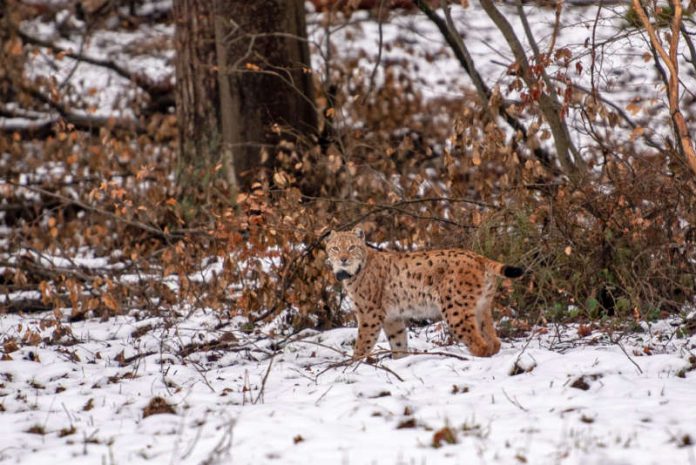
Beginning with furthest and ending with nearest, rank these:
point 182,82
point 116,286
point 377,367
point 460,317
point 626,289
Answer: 1. point 182,82
2. point 116,286
3. point 626,289
4. point 460,317
5. point 377,367

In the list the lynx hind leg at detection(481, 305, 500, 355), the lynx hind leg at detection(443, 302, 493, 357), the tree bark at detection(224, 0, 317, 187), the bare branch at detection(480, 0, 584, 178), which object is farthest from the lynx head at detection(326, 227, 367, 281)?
the tree bark at detection(224, 0, 317, 187)

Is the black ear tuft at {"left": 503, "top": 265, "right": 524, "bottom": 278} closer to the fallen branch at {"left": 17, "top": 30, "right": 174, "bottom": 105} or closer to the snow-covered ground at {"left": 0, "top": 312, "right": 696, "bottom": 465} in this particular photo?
the snow-covered ground at {"left": 0, "top": 312, "right": 696, "bottom": 465}

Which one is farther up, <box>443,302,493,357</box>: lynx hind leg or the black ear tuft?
the black ear tuft

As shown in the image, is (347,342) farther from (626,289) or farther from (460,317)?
(626,289)

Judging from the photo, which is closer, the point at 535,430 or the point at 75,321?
the point at 535,430

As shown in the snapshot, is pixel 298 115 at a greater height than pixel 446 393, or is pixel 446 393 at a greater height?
pixel 298 115

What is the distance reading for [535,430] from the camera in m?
5.15

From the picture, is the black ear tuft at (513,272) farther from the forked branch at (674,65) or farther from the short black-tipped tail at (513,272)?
the forked branch at (674,65)

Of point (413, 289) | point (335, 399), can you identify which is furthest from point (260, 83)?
point (335, 399)

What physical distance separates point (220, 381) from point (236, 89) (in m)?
5.49

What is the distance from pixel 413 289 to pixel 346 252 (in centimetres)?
65

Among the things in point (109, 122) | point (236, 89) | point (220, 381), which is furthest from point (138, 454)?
point (109, 122)

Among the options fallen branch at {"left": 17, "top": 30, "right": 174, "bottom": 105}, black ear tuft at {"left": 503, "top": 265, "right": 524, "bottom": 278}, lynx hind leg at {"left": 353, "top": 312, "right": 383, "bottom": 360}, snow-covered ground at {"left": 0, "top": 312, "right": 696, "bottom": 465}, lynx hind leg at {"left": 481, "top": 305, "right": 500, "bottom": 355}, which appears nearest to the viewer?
snow-covered ground at {"left": 0, "top": 312, "right": 696, "bottom": 465}

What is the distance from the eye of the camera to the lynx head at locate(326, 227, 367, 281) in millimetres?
7867
